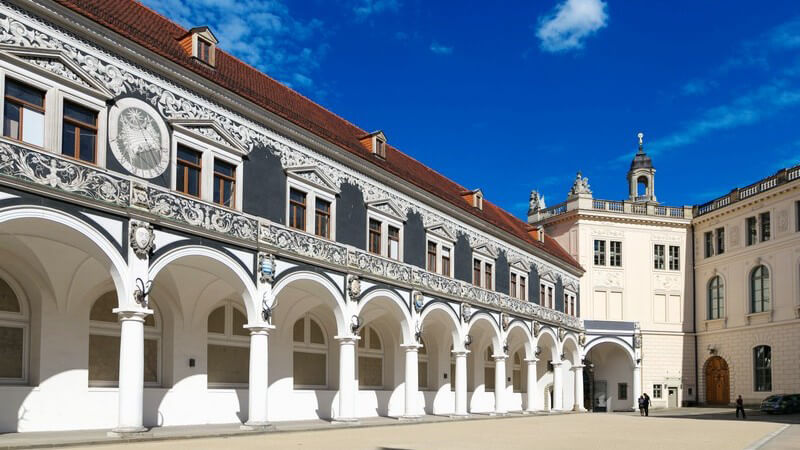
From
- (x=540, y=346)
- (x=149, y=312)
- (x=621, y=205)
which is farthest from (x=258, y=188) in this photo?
(x=621, y=205)

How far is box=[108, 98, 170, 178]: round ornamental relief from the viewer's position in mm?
16766

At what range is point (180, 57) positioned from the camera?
62.0 ft

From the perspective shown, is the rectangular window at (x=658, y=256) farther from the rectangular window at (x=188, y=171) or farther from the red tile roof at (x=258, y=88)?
the rectangular window at (x=188, y=171)

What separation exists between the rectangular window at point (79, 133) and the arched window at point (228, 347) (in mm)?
6780

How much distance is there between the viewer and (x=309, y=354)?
25375 millimetres

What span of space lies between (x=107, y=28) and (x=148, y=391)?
863 cm

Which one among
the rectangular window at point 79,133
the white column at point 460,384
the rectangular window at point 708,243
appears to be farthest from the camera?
the rectangular window at point 708,243

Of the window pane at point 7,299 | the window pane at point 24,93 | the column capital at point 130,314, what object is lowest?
the column capital at point 130,314

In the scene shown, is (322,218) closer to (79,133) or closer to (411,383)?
(411,383)

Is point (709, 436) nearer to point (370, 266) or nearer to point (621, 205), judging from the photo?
point (370, 266)

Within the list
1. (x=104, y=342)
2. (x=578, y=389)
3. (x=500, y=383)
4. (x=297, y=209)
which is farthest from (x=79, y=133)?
(x=578, y=389)

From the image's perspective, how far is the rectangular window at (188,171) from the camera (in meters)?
18.6

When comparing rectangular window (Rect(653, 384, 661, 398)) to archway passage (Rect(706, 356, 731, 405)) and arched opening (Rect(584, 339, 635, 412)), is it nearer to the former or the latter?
arched opening (Rect(584, 339, 635, 412))

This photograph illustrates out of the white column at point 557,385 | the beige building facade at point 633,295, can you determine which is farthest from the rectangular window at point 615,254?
the white column at point 557,385
